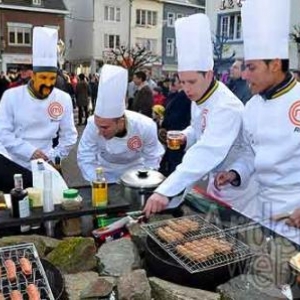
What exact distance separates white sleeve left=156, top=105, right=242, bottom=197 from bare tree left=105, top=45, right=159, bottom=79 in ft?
86.7

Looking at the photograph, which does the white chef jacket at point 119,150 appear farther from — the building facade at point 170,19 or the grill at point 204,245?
the building facade at point 170,19

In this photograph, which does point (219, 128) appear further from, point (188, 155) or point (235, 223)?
point (235, 223)

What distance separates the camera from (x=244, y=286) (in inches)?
54.3

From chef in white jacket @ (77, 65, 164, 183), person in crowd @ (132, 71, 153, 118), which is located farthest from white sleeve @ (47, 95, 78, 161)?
person in crowd @ (132, 71, 153, 118)

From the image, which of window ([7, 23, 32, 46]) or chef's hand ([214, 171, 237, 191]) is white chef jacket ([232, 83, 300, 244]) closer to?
chef's hand ([214, 171, 237, 191])

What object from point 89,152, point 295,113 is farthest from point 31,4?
point 295,113

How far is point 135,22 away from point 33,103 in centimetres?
3096

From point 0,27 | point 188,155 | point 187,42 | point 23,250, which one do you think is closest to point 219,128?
point 188,155

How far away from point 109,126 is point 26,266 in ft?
3.95

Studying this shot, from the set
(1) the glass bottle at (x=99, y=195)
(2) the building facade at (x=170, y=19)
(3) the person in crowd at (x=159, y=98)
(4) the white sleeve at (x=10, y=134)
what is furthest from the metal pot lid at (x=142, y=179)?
(2) the building facade at (x=170, y=19)

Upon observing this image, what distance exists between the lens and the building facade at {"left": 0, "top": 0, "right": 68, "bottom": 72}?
26.4 metres

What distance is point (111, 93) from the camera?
254 centimetres

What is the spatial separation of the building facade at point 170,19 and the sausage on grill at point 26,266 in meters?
32.4

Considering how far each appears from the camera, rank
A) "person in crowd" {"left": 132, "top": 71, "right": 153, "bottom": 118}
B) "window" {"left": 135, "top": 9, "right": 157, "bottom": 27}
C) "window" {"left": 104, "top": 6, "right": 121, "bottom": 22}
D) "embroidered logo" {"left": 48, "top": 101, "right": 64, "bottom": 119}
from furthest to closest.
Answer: "window" {"left": 135, "top": 9, "right": 157, "bottom": 27} < "window" {"left": 104, "top": 6, "right": 121, "bottom": 22} < "person in crowd" {"left": 132, "top": 71, "right": 153, "bottom": 118} < "embroidered logo" {"left": 48, "top": 101, "right": 64, "bottom": 119}
